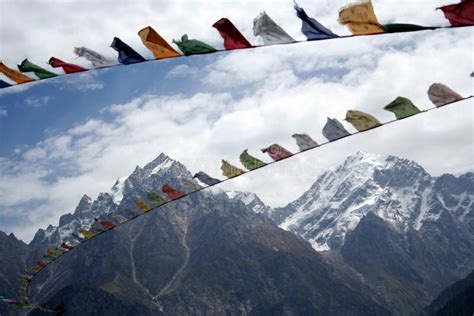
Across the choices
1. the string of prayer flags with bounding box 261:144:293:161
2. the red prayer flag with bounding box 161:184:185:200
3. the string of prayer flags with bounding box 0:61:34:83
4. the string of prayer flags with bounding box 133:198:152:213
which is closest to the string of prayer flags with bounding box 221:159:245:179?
the string of prayer flags with bounding box 261:144:293:161

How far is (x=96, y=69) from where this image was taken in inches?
543

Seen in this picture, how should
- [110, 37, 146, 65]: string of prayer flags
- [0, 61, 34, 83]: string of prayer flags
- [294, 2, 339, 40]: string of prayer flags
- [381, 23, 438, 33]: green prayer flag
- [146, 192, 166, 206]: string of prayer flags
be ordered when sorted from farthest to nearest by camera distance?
[146, 192, 166, 206]: string of prayer flags → [0, 61, 34, 83]: string of prayer flags → [110, 37, 146, 65]: string of prayer flags → [294, 2, 339, 40]: string of prayer flags → [381, 23, 438, 33]: green prayer flag

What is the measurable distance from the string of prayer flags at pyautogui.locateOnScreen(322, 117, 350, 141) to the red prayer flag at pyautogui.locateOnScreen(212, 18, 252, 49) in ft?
9.05

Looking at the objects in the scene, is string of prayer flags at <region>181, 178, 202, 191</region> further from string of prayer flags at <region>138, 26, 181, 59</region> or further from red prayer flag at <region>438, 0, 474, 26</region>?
red prayer flag at <region>438, 0, 474, 26</region>

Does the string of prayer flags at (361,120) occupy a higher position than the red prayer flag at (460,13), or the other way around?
the red prayer flag at (460,13)

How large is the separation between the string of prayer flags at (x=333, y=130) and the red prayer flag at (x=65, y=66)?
21.0 feet

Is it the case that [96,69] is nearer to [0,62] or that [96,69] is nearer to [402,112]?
[0,62]

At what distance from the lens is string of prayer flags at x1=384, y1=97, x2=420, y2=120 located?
38.4 feet

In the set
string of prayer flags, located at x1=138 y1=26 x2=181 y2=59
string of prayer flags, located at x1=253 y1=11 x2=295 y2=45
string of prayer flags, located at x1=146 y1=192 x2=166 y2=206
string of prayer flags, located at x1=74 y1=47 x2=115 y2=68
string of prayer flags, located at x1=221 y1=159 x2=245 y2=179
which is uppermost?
string of prayer flags, located at x1=74 y1=47 x2=115 y2=68

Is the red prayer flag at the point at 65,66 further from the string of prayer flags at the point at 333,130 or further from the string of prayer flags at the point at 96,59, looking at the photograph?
the string of prayer flags at the point at 333,130

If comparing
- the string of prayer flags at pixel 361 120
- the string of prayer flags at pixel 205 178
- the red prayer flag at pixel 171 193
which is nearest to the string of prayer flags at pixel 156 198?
the red prayer flag at pixel 171 193

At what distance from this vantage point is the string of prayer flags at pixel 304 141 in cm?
1348

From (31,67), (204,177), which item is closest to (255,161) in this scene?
(204,177)

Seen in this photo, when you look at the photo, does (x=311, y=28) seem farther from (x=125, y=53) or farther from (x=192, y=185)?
(x=192, y=185)
